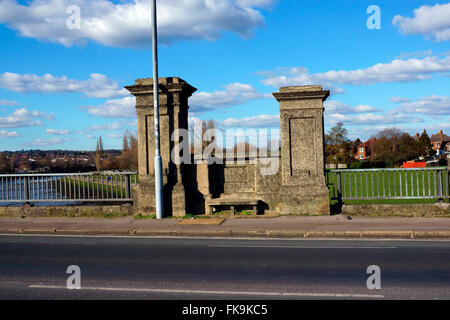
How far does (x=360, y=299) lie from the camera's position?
16.4 feet

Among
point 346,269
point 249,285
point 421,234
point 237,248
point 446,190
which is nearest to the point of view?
point 249,285

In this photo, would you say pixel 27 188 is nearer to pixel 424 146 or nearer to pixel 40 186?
pixel 40 186

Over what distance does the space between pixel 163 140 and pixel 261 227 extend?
4.26m

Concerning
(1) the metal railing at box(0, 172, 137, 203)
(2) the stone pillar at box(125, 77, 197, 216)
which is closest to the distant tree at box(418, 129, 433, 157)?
(2) the stone pillar at box(125, 77, 197, 216)

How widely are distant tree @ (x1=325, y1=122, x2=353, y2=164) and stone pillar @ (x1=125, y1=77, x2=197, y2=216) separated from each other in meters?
72.3

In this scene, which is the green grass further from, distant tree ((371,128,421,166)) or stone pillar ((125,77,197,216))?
distant tree ((371,128,421,166))

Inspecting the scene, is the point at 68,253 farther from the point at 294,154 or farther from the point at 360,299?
the point at 294,154

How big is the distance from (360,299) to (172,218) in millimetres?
7672

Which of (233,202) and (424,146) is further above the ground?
(424,146)

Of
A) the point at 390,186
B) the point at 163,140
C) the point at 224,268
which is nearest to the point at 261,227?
the point at 224,268

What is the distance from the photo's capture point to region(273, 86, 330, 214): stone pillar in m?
11.7

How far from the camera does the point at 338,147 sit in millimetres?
84438
